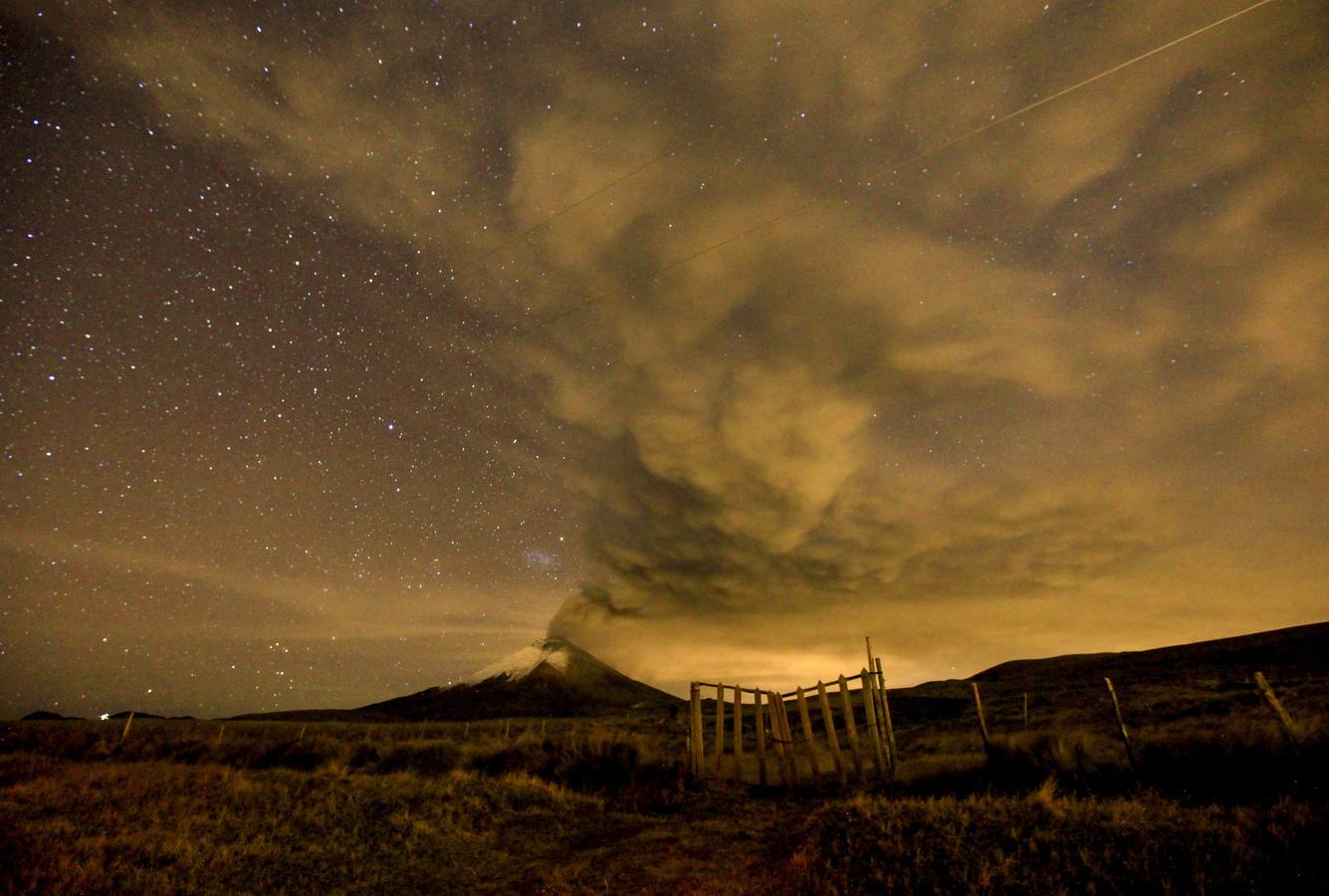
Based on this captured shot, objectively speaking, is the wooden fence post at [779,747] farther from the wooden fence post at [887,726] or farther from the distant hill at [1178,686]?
the distant hill at [1178,686]

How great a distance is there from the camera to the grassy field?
6.16 m

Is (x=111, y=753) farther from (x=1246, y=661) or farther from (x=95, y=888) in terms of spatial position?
(x=1246, y=661)

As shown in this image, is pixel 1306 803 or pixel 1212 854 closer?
pixel 1212 854

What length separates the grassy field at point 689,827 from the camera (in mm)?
6164

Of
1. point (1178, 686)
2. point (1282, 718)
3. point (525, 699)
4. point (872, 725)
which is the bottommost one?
point (872, 725)

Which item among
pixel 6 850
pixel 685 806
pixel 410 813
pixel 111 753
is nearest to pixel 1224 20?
pixel 685 806

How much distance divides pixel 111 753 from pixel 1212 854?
30258mm

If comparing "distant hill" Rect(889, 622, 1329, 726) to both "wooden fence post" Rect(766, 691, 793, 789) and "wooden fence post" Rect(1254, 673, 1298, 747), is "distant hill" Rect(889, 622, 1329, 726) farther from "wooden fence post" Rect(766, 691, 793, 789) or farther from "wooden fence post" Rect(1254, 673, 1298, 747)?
"wooden fence post" Rect(766, 691, 793, 789)

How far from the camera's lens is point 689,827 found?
35.9ft

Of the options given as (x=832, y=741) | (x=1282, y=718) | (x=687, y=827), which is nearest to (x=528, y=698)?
(x=832, y=741)

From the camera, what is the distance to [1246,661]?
50750mm

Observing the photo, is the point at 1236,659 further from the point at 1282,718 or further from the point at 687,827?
the point at 687,827

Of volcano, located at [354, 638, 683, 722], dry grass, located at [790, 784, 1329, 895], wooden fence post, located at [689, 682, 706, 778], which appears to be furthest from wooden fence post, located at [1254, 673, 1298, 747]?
volcano, located at [354, 638, 683, 722]

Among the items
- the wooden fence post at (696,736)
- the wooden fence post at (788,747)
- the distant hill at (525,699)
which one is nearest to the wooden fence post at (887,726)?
the wooden fence post at (788,747)
